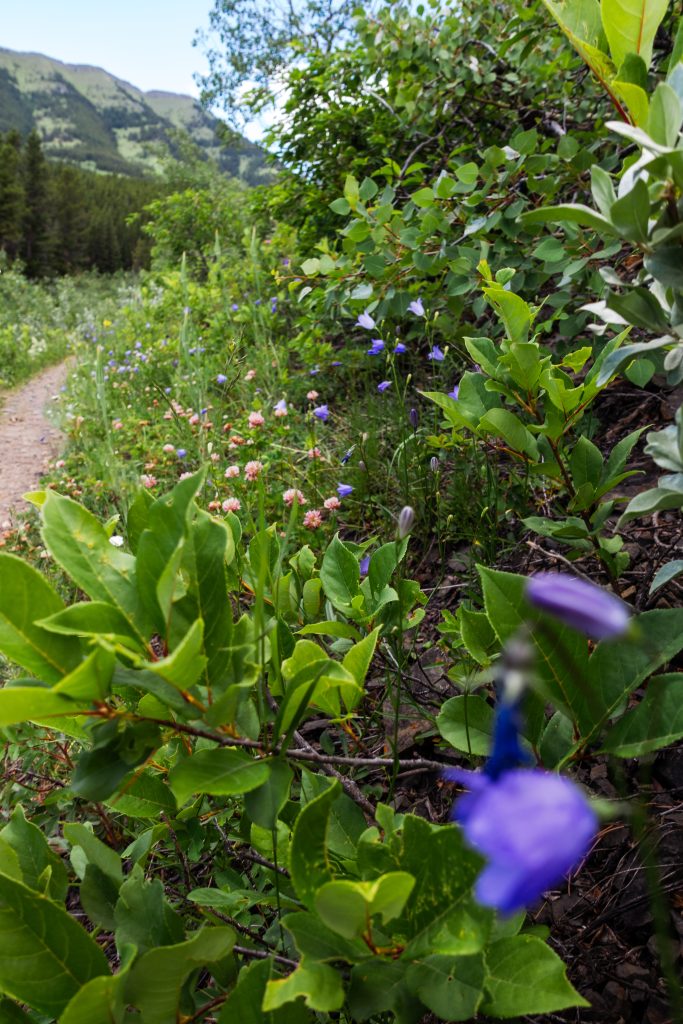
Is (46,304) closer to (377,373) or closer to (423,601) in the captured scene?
(377,373)

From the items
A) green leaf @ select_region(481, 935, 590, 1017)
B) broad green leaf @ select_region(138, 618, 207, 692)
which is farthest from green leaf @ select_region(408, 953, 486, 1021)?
broad green leaf @ select_region(138, 618, 207, 692)

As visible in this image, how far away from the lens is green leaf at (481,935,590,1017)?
0.55 meters

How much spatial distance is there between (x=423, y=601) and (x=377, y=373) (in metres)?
2.61

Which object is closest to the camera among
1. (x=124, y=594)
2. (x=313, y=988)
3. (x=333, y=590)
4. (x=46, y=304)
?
(x=313, y=988)

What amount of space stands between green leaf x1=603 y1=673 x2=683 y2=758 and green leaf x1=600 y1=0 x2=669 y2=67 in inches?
31.7

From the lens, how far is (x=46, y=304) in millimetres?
16828

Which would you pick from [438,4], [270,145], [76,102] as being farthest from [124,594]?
[76,102]

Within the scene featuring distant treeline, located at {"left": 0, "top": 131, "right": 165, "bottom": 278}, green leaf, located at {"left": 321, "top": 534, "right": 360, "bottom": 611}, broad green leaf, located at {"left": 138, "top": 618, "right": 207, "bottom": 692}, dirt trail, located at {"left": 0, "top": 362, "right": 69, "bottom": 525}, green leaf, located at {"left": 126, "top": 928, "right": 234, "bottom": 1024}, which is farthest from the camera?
distant treeline, located at {"left": 0, "top": 131, "right": 165, "bottom": 278}

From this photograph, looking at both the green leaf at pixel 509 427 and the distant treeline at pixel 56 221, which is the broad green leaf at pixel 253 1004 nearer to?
the green leaf at pixel 509 427

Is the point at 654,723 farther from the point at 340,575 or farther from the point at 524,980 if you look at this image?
the point at 340,575

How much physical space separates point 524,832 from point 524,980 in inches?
16.5

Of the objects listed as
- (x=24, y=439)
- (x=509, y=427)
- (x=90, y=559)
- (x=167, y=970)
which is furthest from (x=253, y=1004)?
(x=24, y=439)

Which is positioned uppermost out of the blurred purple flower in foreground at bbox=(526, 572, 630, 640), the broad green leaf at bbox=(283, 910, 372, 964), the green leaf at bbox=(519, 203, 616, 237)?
the green leaf at bbox=(519, 203, 616, 237)

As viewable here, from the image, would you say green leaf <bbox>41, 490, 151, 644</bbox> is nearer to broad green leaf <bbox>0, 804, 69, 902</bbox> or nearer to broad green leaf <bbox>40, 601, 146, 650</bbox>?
broad green leaf <bbox>40, 601, 146, 650</bbox>
